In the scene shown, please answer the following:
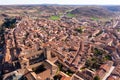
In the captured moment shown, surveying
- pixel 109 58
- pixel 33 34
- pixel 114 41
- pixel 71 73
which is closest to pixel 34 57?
pixel 71 73

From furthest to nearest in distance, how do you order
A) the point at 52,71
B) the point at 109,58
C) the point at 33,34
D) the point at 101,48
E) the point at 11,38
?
the point at 33,34 < the point at 11,38 < the point at 101,48 < the point at 109,58 < the point at 52,71

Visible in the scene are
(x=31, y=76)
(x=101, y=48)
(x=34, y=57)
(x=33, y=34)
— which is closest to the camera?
(x=31, y=76)

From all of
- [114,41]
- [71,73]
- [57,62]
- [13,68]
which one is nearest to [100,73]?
[71,73]

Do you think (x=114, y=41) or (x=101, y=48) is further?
(x=114, y=41)

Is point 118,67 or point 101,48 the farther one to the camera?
point 101,48

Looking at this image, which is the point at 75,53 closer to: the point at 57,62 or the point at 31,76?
the point at 57,62

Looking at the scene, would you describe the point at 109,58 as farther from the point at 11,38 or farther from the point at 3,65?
the point at 11,38

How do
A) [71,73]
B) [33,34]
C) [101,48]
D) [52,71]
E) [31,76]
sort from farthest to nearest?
[33,34], [101,48], [71,73], [52,71], [31,76]

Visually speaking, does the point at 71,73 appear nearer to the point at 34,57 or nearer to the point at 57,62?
the point at 57,62

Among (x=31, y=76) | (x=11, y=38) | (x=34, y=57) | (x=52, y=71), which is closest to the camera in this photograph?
(x=31, y=76)
